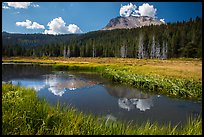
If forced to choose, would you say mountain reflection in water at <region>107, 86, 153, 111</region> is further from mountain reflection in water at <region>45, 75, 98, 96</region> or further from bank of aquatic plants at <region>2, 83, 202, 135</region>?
bank of aquatic plants at <region>2, 83, 202, 135</region>

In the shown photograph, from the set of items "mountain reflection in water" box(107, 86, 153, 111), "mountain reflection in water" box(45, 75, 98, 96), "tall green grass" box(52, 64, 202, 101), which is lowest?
"mountain reflection in water" box(107, 86, 153, 111)

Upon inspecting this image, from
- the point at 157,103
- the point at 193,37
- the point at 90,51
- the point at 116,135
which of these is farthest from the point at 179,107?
the point at 90,51

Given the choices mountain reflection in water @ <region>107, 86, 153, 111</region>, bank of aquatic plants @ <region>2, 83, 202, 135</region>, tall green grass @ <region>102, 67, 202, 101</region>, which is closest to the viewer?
bank of aquatic plants @ <region>2, 83, 202, 135</region>

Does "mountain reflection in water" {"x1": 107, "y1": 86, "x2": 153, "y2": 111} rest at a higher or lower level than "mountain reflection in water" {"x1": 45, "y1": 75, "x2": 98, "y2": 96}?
lower

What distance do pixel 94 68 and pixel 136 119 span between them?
129 ft

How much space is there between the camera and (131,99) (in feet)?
72.6

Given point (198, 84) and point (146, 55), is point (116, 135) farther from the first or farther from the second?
point (146, 55)

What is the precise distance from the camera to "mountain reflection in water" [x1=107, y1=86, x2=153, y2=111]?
1902 centimetres

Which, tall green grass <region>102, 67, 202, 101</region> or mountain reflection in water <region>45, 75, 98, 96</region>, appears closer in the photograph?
tall green grass <region>102, 67, 202, 101</region>

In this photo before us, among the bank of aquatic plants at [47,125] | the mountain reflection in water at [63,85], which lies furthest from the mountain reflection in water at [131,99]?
the bank of aquatic plants at [47,125]

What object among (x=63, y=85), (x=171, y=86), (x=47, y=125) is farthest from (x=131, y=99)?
(x=47, y=125)

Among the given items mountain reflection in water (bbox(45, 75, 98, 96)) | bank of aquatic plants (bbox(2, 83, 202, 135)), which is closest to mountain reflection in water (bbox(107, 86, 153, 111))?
mountain reflection in water (bbox(45, 75, 98, 96))

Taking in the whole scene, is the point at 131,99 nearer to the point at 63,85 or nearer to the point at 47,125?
the point at 63,85

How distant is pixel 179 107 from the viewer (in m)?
18.6
